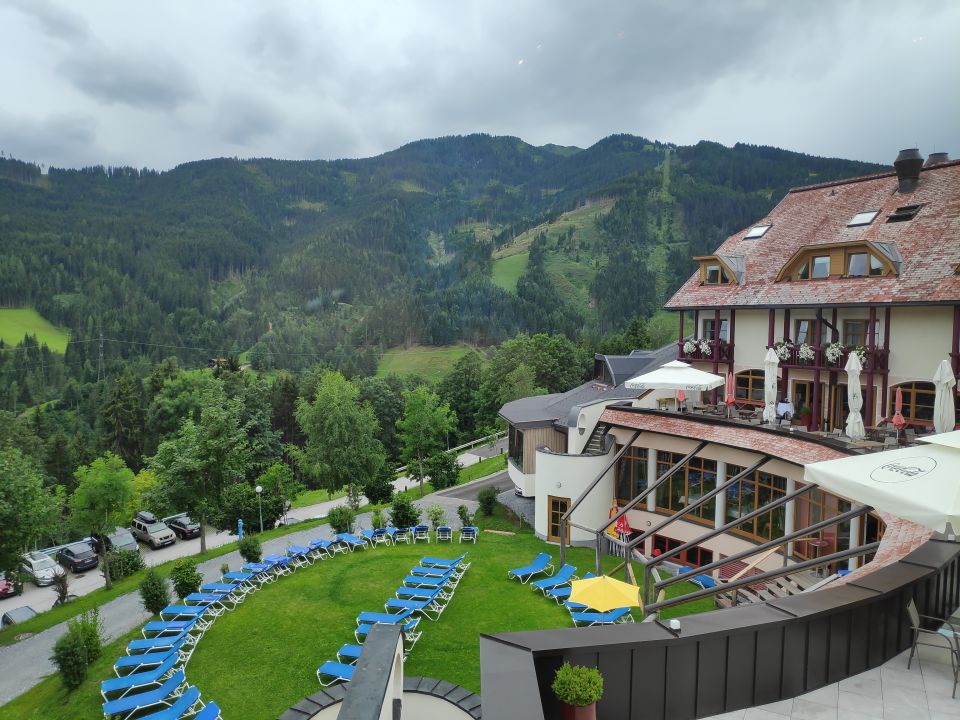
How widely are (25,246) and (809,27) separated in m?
216

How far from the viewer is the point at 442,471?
39.0m

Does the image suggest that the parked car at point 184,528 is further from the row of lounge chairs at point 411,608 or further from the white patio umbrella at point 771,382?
the white patio umbrella at point 771,382

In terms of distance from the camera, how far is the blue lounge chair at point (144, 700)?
1188cm

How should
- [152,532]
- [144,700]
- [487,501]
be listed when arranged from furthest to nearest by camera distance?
[152,532] → [487,501] → [144,700]

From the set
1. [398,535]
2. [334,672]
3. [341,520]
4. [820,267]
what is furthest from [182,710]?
[820,267]

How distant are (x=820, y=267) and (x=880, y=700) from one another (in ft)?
58.8

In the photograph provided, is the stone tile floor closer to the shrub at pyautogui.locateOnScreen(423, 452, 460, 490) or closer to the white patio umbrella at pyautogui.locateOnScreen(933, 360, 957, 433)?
the white patio umbrella at pyautogui.locateOnScreen(933, 360, 957, 433)

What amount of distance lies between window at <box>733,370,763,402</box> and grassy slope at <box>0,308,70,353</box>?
152 metres

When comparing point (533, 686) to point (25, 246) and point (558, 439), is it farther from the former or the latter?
point (25, 246)

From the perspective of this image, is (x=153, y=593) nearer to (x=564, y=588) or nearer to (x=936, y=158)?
(x=564, y=588)

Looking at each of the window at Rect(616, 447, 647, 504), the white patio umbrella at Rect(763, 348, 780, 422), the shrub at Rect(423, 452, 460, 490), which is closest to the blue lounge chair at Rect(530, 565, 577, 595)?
the window at Rect(616, 447, 647, 504)

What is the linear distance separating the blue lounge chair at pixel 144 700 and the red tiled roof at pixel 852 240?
2089cm

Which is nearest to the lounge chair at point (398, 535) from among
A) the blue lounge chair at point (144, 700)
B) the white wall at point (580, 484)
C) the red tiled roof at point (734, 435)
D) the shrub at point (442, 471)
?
the white wall at point (580, 484)

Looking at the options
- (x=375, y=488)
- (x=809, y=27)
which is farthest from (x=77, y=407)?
(x=809, y=27)
